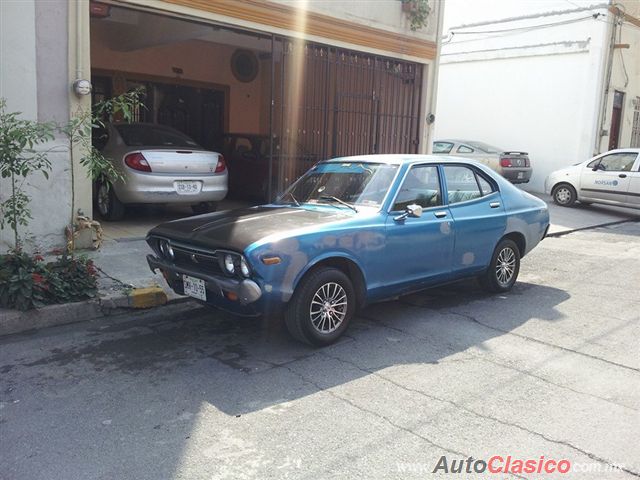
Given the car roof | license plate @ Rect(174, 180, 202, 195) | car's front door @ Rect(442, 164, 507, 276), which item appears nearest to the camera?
the car roof

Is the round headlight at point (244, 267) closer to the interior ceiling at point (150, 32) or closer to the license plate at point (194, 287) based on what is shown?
the license plate at point (194, 287)

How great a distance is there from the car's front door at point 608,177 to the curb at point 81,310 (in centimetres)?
1084

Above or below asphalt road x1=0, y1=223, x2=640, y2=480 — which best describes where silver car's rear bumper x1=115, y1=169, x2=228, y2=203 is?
above

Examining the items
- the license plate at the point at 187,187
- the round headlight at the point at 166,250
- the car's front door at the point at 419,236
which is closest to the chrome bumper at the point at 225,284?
the round headlight at the point at 166,250

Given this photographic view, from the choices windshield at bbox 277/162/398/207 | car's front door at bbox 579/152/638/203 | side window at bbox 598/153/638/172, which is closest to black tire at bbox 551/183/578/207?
car's front door at bbox 579/152/638/203

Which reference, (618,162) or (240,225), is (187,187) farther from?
(618,162)

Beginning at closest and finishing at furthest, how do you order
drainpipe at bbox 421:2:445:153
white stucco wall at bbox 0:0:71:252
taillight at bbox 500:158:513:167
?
1. white stucco wall at bbox 0:0:71:252
2. drainpipe at bbox 421:2:445:153
3. taillight at bbox 500:158:513:167

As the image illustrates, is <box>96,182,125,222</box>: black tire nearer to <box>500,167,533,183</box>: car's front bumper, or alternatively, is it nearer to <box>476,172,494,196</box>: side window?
<box>476,172,494,196</box>: side window

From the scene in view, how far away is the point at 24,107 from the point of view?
674cm

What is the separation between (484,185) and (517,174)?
10287 mm

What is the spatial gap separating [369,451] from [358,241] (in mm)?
1981

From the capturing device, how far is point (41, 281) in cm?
543

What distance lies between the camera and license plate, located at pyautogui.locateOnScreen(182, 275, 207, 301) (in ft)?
15.4

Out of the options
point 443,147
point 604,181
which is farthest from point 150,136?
point 604,181
